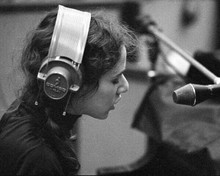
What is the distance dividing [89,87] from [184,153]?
370 millimetres

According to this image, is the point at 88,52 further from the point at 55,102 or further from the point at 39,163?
the point at 39,163

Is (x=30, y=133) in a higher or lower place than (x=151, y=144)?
higher

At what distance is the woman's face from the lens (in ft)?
3.35

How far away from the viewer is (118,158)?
1.95 meters

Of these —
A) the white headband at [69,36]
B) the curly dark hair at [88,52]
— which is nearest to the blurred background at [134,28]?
the curly dark hair at [88,52]

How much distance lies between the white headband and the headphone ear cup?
0.02 m

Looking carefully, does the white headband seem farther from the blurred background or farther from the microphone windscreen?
the blurred background

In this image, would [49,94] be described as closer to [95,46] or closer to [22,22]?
[95,46]

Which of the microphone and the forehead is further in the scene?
the forehead

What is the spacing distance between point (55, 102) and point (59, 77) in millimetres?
82

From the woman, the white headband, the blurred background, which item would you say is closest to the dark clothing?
the woman

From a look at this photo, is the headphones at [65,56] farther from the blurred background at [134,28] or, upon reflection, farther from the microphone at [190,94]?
the blurred background at [134,28]

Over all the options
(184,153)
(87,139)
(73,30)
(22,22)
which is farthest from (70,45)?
(87,139)

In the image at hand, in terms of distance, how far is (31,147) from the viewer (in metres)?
0.92
